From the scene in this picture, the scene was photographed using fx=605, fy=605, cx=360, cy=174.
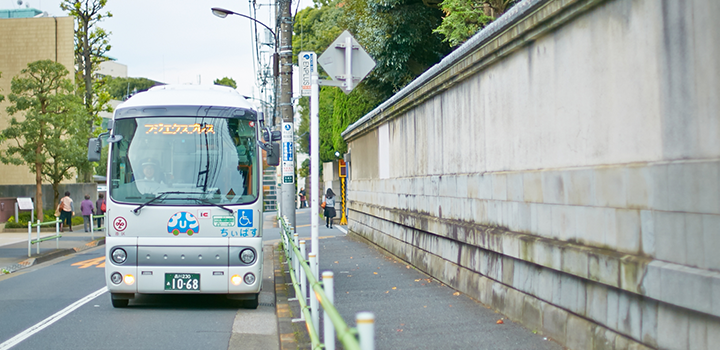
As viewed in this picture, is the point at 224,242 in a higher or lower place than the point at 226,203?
lower

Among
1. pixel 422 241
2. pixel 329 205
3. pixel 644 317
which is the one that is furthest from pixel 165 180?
pixel 329 205

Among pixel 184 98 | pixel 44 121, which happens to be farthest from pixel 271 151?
pixel 44 121

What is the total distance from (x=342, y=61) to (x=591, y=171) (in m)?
3.22

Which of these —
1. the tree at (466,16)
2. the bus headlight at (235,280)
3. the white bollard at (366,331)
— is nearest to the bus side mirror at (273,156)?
the bus headlight at (235,280)

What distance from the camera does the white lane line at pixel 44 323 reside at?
6.54 m

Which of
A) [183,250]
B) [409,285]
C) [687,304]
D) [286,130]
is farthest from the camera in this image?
[286,130]

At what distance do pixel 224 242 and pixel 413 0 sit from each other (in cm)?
1529

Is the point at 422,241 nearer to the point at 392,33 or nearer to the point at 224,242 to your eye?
the point at 224,242

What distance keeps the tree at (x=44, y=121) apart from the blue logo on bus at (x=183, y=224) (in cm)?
2099

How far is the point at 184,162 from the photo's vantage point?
8.32m

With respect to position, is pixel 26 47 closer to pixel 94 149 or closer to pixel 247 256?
pixel 94 149

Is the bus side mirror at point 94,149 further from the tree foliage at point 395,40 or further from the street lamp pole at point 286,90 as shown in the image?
the tree foliage at point 395,40

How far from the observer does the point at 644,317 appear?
4.41 metres

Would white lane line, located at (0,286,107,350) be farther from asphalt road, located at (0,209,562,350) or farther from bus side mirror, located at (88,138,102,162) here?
bus side mirror, located at (88,138,102,162)
